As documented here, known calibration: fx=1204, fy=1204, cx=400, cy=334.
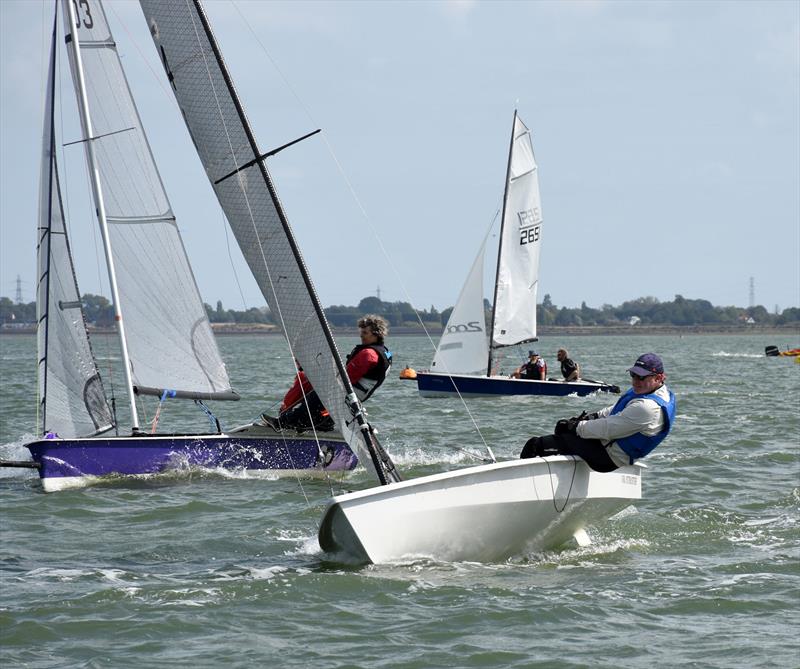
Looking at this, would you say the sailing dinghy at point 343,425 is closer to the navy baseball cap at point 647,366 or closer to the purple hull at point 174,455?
the navy baseball cap at point 647,366

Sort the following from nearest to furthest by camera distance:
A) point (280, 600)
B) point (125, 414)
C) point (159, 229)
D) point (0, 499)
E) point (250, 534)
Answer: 1. point (280, 600)
2. point (250, 534)
3. point (0, 499)
4. point (159, 229)
5. point (125, 414)

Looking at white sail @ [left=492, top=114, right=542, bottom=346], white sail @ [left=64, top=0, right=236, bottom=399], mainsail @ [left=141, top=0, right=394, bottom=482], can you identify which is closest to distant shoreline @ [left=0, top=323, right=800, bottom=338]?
white sail @ [left=492, top=114, right=542, bottom=346]

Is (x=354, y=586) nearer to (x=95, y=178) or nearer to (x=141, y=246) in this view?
(x=141, y=246)

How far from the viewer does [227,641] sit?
5.98 metres

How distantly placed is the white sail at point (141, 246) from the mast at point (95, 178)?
1.7 inches

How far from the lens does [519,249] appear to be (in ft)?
88.1

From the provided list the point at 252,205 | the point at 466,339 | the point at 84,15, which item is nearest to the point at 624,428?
the point at 252,205

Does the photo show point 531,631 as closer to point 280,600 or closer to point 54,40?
point 280,600

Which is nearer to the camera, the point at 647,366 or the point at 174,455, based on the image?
the point at 647,366

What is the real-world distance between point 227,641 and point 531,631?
5.06 ft

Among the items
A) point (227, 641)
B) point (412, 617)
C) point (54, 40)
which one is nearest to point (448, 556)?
point (412, 617)

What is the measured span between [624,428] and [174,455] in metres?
5.06

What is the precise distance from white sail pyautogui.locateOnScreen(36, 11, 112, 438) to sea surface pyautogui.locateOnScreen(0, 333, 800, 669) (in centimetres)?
78

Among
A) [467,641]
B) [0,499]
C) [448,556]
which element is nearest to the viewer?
[467,641]
